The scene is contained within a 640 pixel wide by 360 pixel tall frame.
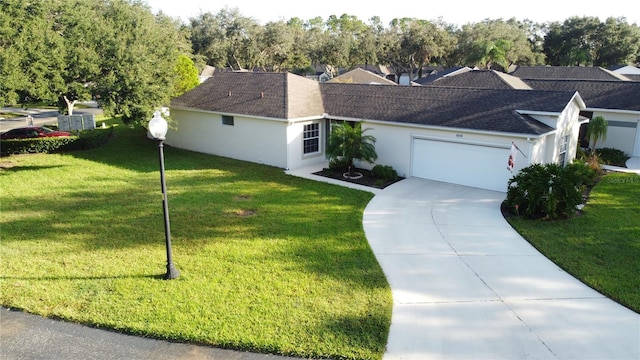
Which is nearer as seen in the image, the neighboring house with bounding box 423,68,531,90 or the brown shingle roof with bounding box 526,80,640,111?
the brown shingle roof with bounding box 526,80,640,111

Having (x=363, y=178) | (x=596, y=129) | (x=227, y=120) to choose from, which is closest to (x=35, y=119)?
(x=227, y=120)

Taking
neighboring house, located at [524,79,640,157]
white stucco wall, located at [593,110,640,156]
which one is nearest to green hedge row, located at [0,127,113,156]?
neighboring house, located at [524,79,640,157]

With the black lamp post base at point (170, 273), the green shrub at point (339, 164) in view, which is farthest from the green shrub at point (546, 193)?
the black lamp post base at point (170, 273)

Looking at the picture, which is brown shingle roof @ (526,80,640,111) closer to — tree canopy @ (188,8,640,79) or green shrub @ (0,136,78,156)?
green shrub @ (0,136,78,156)

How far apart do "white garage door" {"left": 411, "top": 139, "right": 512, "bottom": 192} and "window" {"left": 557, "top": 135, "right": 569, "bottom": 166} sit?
363 centimetres

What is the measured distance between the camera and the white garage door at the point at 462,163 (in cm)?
1552

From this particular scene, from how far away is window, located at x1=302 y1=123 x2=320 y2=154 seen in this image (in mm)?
19516

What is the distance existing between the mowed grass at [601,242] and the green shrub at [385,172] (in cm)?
555

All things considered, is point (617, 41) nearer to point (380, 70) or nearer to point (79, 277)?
point (380, 70)

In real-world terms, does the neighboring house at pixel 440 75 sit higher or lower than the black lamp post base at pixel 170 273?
higher

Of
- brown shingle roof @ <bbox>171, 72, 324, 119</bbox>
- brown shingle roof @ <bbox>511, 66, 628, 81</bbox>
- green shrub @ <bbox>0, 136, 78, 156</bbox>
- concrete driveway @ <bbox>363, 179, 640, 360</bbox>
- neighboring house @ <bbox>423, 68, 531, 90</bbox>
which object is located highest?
brown shingle roof @ <bbox>511, 66, 628, 81</bbox>

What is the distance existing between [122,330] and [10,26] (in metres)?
13.7

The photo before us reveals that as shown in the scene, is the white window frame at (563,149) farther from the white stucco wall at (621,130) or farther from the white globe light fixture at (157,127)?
the white globe light fixture at (157,127)

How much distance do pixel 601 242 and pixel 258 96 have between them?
1447cm
